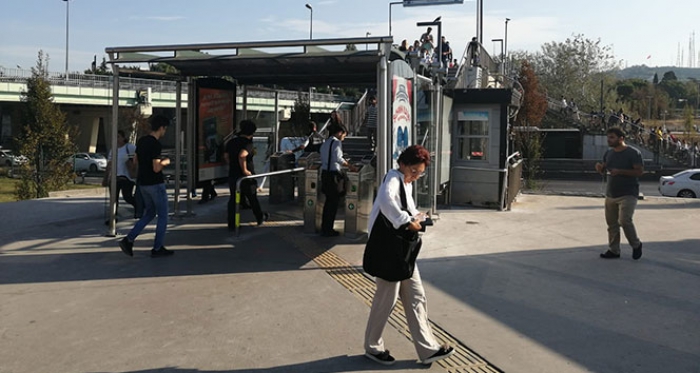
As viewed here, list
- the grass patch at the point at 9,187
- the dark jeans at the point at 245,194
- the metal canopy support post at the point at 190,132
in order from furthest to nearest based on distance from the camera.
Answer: the grass patch at the point at 9,187, the metal canopy support post at the point at 190,132, the dark jeans at the point at 245,194

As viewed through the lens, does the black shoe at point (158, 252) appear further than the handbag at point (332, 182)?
No

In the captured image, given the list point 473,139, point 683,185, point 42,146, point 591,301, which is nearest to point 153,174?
point 591,301

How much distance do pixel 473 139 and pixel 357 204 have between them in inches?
199

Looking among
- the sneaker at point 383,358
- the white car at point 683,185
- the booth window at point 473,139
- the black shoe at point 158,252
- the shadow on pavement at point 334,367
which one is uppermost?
the booth window at point 473,139

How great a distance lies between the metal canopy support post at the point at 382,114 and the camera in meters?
8.40

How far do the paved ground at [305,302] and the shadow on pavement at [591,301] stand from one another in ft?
0.07

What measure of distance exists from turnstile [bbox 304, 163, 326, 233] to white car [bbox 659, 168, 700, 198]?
17844 millimetres

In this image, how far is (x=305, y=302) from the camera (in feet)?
20.6

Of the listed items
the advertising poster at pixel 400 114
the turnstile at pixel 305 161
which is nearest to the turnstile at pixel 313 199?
the advertising poster at pixel 400 114

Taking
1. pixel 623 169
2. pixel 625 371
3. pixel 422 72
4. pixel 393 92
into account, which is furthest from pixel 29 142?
pixel 625 371

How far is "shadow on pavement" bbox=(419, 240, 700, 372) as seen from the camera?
504 cm

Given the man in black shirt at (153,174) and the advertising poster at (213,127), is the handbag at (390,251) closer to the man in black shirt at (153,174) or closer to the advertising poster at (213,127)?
the man in black shirt at (153,174)

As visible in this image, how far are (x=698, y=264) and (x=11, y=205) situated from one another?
12.6m

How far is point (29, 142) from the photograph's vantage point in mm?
19391
